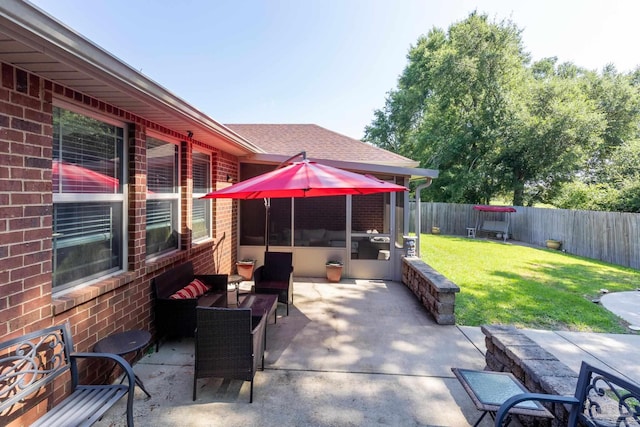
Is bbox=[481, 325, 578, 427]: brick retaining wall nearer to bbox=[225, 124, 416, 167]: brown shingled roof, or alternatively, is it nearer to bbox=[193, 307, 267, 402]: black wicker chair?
bbox=[193, 307, 267, 402]: black wicker chair

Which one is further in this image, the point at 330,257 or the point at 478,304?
the point at 330,257

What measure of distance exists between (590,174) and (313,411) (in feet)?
91.9

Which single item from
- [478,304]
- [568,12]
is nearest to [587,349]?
[478,304]

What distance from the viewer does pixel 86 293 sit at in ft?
9.80

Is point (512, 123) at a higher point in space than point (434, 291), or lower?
higher

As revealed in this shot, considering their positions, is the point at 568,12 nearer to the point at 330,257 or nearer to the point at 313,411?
the point at 330,257

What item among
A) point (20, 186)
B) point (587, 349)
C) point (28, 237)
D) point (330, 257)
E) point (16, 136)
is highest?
point (16, 136)

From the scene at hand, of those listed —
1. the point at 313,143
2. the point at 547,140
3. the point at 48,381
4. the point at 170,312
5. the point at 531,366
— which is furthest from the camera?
the point at 547,140

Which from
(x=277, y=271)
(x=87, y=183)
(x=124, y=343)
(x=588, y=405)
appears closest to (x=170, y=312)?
(x=124, y=343)

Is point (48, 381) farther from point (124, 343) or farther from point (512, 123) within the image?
point (512, 123)

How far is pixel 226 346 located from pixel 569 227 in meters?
15.4

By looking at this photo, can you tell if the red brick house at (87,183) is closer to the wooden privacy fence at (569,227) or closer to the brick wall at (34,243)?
the brick wall at (34,243)

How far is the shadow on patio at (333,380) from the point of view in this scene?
289 cm

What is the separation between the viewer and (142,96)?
2980 millimetres
